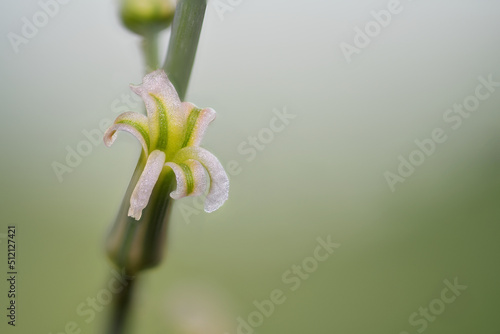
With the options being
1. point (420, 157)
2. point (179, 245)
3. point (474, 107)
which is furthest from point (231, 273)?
point (474, 107)

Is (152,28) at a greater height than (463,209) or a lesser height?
greater

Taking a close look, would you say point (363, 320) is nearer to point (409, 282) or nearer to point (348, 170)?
point (409, 282)

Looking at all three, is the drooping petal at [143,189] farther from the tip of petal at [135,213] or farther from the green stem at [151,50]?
the green stem at [151,50]

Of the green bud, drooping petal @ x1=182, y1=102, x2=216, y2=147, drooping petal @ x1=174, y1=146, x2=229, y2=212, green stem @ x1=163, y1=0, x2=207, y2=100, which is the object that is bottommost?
drooping petal @ x1=174, y1=146, x2=229, y2=212

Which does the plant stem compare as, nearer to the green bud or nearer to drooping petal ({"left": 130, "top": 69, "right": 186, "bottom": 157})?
drooping petal ({"left": 130, "top": 69, "right": 186, "bottom": 157})

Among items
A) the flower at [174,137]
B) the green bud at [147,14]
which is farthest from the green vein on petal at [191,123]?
the green bud at [147,14]

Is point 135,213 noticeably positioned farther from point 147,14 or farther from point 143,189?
point 147,14

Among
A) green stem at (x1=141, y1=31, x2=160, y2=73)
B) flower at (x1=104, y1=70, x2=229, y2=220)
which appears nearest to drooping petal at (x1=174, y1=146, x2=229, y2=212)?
flower at (x1=104, y1=70, x2=229, y2=220)
